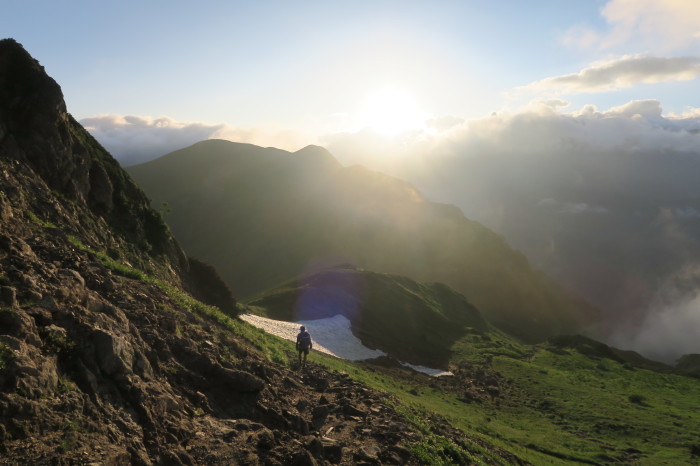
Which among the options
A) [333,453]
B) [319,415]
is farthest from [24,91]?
[333,453]

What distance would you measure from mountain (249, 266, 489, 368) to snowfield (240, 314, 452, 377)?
71.5 inches

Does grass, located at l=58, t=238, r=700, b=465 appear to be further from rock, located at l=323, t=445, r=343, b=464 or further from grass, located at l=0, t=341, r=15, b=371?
rock, located at l=323, t=445, r=343, b=464

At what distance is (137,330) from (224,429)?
3522 mm

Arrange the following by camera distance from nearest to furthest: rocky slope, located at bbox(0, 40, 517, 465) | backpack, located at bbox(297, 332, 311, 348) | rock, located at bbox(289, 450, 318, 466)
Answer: rocky slope, located at bbox(0, 40, 517, 465), rock, located at bbox(289, 450, 318, 466), backpack, located at bbox(297, 332, 311, 348)

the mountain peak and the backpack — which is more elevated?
the mountain peak

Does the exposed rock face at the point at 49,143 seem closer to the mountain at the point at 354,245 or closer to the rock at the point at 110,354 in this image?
the rock at the point at 110,354

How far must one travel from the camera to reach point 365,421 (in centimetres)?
1697

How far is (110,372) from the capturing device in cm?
1071

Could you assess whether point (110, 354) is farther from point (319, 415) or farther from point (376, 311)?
point (376, 311)

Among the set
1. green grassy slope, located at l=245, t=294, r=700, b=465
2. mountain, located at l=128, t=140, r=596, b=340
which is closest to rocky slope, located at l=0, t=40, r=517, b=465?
green grassy slope, located at l=245, t=294, r=700, b=465

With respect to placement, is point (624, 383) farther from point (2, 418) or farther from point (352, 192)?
point (352, 192)

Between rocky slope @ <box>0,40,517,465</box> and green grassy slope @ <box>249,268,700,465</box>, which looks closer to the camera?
rocky slope @ <box>0,40,517,465</box>

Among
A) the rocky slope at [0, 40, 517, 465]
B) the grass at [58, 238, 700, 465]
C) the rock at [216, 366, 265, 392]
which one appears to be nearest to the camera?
the rocky slope at [0, 40, 517, 465]

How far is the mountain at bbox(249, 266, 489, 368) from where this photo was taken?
66.3 m
